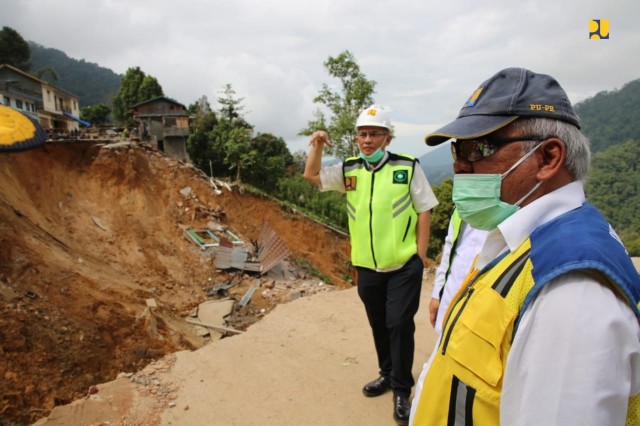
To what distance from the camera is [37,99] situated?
27.0 m

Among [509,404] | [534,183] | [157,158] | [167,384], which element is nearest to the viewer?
[509,404]

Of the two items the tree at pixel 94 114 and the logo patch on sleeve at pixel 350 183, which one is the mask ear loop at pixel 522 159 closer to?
the logo patch on sleeve at pixel 350 183

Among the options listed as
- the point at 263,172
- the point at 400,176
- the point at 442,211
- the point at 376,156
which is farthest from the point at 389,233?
the point at 263,172

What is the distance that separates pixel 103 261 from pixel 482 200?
29.0 ft

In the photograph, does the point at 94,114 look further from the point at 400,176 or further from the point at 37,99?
the point at 400,176

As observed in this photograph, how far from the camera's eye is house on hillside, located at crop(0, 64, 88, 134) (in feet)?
79.8

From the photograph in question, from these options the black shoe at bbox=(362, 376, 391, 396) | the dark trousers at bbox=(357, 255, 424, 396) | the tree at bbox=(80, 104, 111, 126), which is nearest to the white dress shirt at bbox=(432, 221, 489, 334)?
the dark trousers at bbox=(357, 255, 424, 396)

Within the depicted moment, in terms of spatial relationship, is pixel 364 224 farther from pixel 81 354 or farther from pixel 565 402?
pixel 81 354

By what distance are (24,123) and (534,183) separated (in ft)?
14.6

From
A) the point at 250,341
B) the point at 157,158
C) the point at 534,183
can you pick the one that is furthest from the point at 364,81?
the point at 534,183

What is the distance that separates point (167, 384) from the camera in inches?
135

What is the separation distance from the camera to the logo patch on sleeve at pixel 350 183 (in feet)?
10.1

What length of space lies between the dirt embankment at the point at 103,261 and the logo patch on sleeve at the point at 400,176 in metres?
3.35

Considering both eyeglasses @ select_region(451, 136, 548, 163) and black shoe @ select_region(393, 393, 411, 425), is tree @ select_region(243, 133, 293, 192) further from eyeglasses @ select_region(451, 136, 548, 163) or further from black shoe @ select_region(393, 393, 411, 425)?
eyeglasses @ select_region(451, 136, 548, 163)
